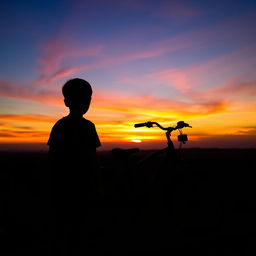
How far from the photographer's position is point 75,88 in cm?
227

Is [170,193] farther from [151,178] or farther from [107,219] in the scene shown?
[107,219]

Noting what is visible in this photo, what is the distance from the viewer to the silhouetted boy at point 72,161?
2105 millimetres

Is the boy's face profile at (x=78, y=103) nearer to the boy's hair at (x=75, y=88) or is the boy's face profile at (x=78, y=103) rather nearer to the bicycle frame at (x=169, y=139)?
the boy's hair at (x=75, y=88)

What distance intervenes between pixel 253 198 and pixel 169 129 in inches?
157

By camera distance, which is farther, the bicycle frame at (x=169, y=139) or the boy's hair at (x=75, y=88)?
the bicycle frame at (x=169, y=139)

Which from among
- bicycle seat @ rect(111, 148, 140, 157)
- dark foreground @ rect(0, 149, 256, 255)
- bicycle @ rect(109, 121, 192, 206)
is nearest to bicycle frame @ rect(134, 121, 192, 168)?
bicycle @ rect(109, 121, 192, 206)

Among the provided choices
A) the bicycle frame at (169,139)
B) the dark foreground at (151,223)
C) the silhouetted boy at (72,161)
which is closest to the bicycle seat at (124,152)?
the dark foreground at (151,223)

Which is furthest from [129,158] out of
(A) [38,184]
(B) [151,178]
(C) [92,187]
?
(A) [38,184]

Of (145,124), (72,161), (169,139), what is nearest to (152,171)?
(169,139)

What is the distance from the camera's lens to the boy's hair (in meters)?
2.27

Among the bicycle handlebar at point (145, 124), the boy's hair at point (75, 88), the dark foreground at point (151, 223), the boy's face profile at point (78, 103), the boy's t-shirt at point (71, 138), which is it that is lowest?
the dark foreground at point (151, 223)

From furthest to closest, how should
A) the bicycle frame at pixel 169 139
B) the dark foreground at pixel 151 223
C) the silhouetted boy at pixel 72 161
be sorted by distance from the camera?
the bicycle frame at pixel 169 139, the dark foreground at pixel 151 223, the silhouetted boy at pixel 72 161

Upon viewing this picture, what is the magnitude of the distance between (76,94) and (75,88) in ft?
0.21

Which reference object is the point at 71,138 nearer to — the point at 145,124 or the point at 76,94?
the point at 76,94
